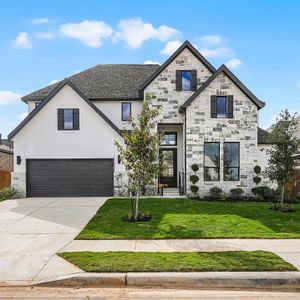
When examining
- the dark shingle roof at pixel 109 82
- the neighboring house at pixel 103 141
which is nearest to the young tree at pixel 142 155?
the neighboring house at pixel 103 141

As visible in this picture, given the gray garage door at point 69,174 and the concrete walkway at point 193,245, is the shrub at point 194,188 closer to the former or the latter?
the gray garage door at point 69,174

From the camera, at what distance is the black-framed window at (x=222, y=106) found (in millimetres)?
20094

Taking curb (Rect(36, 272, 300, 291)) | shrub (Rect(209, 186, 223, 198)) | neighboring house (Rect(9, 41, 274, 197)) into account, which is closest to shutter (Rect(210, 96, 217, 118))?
neighboring house (Rect(9, 41, 274, 197))

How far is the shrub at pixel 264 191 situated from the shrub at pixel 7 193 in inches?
535

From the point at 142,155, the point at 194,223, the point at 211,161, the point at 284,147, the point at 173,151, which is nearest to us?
the point at 194,223

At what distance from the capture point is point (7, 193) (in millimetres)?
19516

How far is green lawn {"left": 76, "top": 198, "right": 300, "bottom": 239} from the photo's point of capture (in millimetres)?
10148

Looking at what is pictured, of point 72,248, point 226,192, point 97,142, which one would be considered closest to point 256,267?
point 72,248

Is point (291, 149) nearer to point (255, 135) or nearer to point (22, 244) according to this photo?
point (255, 135)

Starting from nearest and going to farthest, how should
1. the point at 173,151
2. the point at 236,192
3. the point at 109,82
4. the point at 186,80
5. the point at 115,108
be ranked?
the point at 236,192, the point at 186,80, the point at 115,108, the point at 173,151, the point at 109,82

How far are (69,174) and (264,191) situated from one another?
11.1m

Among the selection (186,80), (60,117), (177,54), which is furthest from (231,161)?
(60,117)

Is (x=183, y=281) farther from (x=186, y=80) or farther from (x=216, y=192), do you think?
(x=186, y=80)

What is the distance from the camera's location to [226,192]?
1995 centimetres
